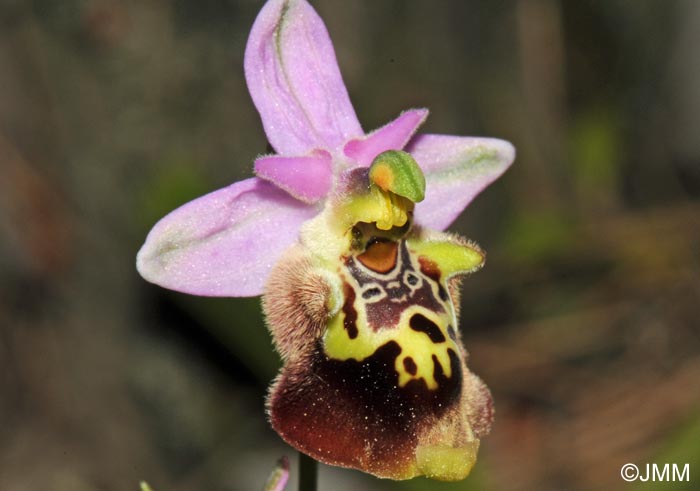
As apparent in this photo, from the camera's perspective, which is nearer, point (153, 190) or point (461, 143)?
point (461, 143)

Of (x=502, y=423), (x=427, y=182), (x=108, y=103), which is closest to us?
(x=427, y=182)

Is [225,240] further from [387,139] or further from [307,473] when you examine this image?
[307,473]

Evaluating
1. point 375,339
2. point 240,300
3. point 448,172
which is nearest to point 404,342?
point 375,339

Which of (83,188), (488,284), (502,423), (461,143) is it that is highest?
(461,143)

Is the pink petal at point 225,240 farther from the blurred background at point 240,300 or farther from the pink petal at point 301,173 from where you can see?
the blurred background at point 240,300

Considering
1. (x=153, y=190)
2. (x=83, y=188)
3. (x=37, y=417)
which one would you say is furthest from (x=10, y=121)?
(x=37, y=417)

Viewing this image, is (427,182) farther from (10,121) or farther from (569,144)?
(569,144)

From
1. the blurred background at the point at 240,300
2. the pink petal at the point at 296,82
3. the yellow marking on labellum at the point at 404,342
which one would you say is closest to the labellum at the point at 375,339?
the yellow marking on labellum at the point at 404,342

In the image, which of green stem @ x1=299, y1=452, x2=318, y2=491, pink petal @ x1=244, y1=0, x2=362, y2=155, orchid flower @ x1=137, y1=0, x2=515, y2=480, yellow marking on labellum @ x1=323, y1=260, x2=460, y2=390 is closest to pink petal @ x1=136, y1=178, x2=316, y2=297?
orchid flower @ x1=137, y1=0, x2=515, y2=480
